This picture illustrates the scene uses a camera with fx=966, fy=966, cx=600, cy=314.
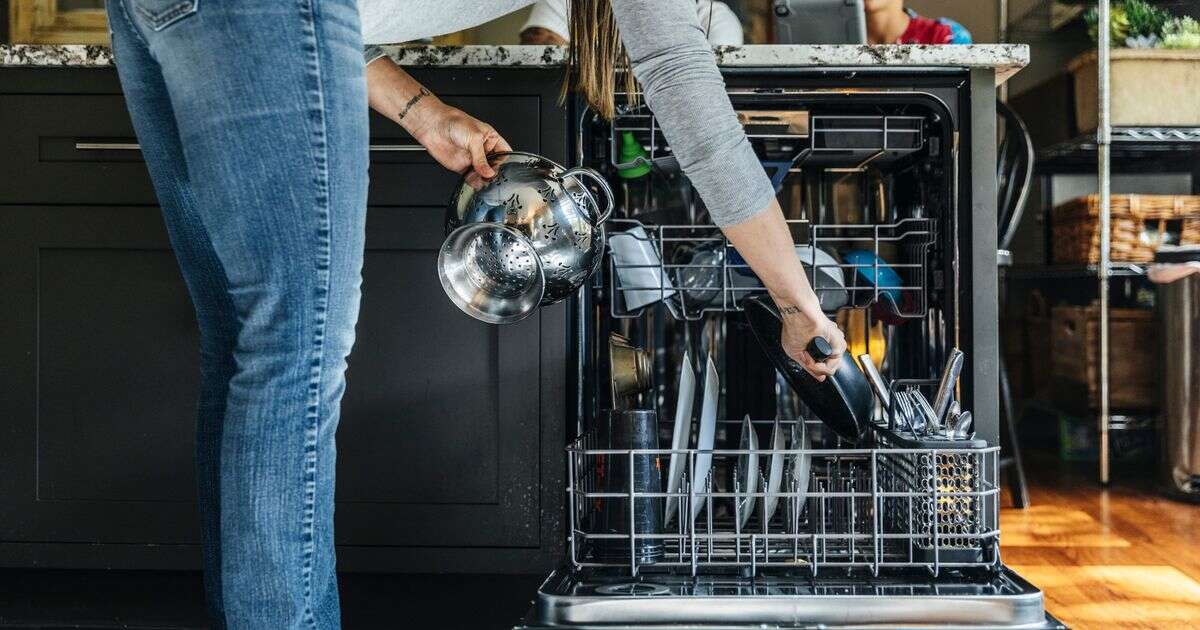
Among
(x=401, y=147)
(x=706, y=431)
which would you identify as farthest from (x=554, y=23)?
(x=706, y=431)

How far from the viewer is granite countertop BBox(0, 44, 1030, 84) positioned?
4.44 ft

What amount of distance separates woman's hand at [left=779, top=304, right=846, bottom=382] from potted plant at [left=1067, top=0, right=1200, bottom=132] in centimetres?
200

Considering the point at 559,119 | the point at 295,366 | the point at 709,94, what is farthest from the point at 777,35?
the point at 295,366

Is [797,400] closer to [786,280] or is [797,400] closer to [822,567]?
[822,567]

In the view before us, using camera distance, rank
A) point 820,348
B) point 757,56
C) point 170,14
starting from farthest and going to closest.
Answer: point 757,56
point 820,348
point 170,14

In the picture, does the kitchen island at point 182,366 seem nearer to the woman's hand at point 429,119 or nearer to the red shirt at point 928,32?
the woman's hand at point 429,119

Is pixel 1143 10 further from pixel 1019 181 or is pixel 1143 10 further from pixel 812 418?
pixel 812 418

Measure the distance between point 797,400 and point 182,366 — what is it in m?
1.06

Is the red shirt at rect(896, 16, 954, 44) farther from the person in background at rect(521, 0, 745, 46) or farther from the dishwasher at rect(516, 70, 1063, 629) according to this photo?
the dishwasher at rect(516, 70, 1063, 629)

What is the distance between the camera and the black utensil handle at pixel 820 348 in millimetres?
1045

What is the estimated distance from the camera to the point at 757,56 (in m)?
1.37

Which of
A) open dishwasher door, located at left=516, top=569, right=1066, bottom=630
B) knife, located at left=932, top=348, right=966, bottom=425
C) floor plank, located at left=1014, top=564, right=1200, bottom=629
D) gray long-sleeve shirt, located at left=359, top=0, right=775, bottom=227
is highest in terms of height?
gray long-sleeve shirt, located at left=359, top=0, right=775, bottom=227

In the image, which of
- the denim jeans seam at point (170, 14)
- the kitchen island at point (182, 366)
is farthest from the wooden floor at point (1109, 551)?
the denim jeans seam at point (170, 14)

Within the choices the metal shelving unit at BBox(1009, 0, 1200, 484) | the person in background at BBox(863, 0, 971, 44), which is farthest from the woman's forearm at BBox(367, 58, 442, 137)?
the metal shelving unit at BBox(1009, 0, 1200, 484)
